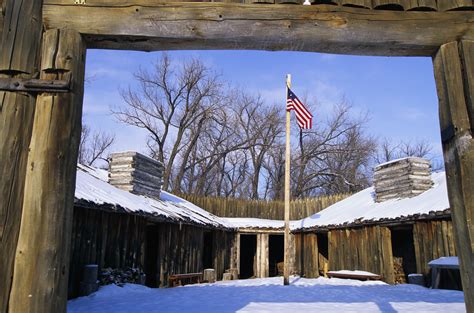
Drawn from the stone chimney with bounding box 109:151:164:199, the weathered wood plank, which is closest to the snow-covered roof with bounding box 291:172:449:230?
the stone chimney with bounding box 109:151:164:199

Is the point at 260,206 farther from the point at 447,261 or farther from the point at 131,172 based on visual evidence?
the point at 447,261

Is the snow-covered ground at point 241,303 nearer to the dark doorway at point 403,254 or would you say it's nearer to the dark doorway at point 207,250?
the dark doorway at point 403,254

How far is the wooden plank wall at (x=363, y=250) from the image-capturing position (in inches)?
641

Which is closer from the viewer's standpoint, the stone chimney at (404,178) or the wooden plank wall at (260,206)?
the stone chimney at (404,178)

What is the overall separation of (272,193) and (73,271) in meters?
30.8

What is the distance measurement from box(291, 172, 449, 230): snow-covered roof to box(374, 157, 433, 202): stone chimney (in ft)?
1.19

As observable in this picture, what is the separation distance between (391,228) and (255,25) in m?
15.0

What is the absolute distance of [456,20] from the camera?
3.79m

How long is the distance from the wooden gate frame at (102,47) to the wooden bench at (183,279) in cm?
1285

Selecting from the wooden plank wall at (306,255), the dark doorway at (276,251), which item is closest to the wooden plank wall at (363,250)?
the wooden plank wall at (306,255)

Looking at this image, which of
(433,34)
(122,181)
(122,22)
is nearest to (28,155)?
(122,22)

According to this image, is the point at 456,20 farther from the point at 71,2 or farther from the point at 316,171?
the point at 316,171

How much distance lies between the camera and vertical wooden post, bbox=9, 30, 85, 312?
305 cm

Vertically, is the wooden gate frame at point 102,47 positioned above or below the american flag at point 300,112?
below
